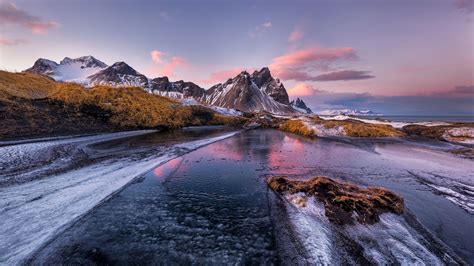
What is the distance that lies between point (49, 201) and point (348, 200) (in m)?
10.4

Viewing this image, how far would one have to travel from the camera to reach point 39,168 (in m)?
10.6

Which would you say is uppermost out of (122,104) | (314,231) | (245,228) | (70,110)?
(122,104)

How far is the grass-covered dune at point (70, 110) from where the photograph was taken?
1980 cm

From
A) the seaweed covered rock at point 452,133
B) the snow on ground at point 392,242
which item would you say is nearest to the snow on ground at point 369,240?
the snow on ground at point 392,242

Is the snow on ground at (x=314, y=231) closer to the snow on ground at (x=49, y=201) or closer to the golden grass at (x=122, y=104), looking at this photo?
the snow on ground at (x=49, y=201)

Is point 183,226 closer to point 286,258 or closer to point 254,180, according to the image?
point 286,258

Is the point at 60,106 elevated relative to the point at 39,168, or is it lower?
elevated

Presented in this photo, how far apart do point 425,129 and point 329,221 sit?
3879 cm

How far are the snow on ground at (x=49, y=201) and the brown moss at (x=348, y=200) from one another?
7534 millimetres

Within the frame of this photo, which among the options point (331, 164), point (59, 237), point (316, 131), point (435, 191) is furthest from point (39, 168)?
point (316, 131)

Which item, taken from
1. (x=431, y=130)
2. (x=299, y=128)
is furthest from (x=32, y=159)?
(x=431, y=130)

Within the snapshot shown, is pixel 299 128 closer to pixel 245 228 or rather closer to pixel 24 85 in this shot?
pixel 245 228

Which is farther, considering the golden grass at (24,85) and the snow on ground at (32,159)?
the golden grass at (24,85)

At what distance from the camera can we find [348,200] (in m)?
7.21
